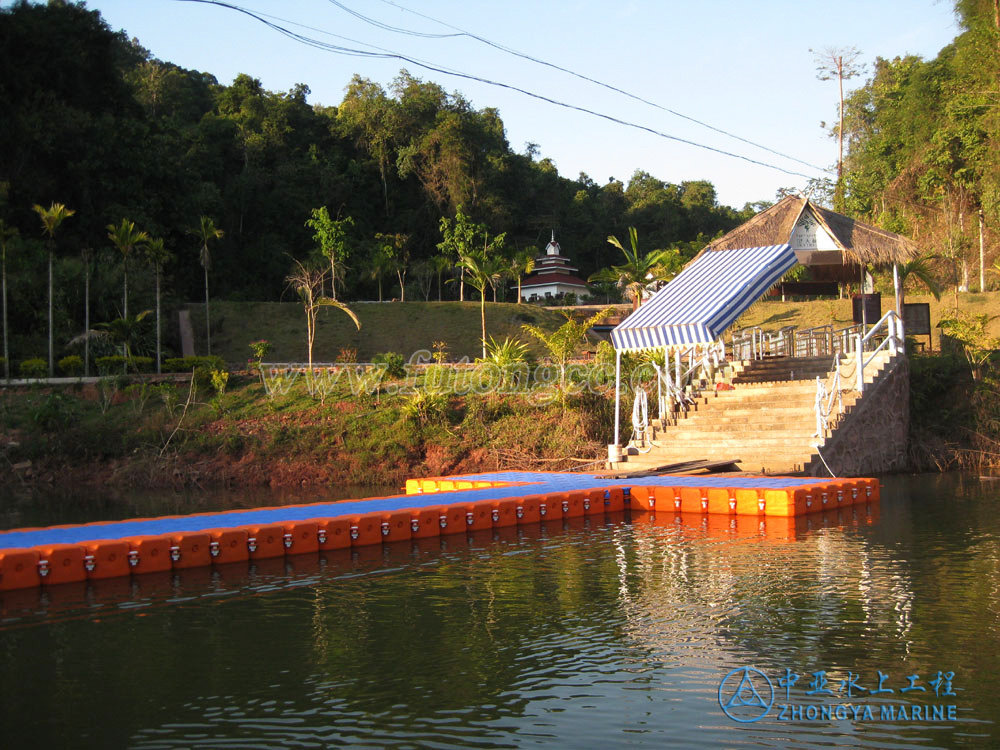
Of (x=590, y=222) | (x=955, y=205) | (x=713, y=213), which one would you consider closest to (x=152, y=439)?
(x=955, y=205)

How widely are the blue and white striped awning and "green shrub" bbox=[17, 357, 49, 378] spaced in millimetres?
20624

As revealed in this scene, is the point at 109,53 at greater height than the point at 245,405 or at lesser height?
greater

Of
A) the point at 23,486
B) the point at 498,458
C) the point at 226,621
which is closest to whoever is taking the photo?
the point at 226,621

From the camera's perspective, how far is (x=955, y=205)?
48.0 metres

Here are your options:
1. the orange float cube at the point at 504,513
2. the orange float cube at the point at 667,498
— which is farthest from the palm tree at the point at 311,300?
the orange float cube at the point at 667,498

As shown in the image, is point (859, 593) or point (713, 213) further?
point (713, 213)

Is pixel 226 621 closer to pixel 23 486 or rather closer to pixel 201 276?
pixel 23 486

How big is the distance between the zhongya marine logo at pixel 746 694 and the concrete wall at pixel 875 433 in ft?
38.9

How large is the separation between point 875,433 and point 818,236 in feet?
19.8

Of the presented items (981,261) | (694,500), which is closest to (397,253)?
(981,261)

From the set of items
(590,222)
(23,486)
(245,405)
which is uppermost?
(590,222)

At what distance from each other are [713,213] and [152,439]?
5748 centimetres

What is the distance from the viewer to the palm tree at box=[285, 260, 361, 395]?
97.5 feet

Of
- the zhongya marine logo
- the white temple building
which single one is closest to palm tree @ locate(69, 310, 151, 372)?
the zhongya marine logo
